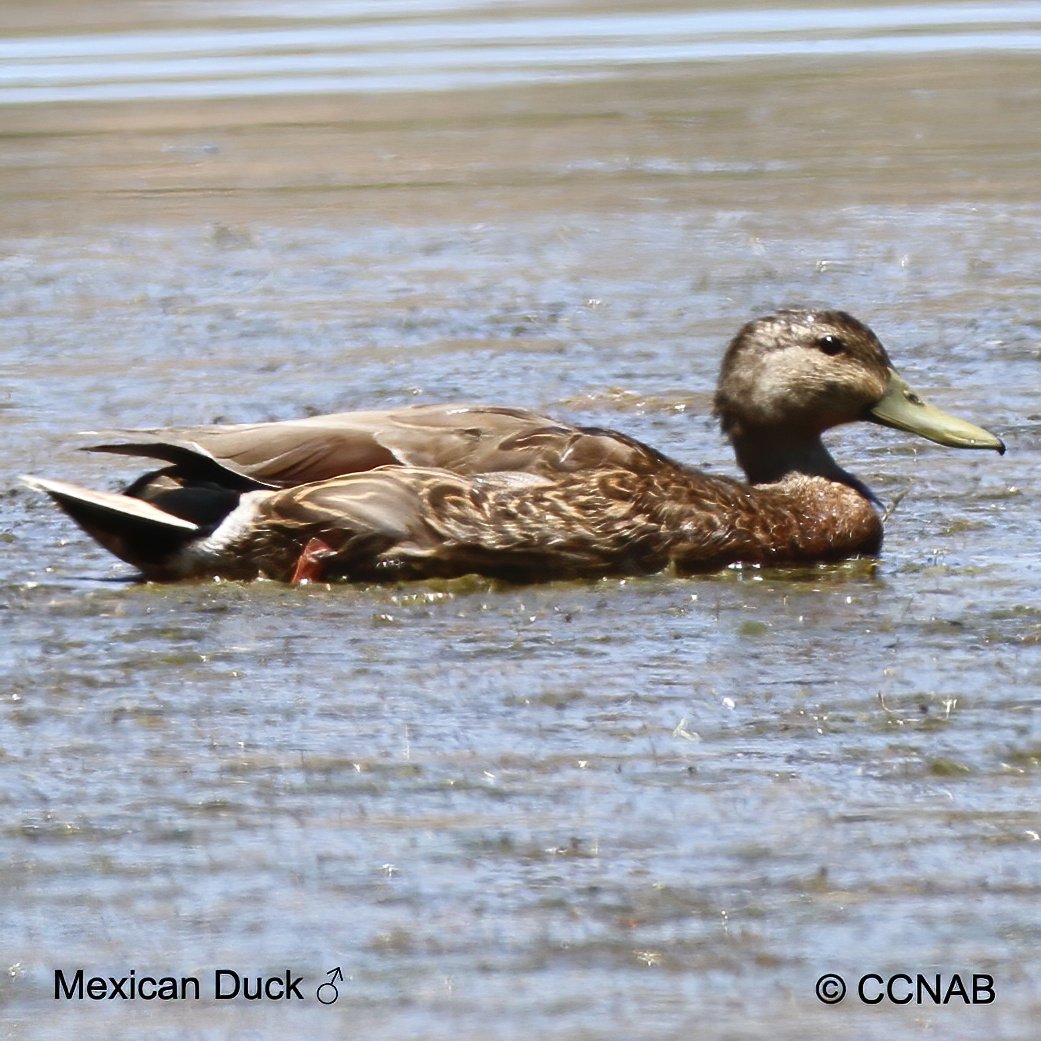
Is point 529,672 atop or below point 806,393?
below

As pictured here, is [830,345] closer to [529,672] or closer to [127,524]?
[529,672]

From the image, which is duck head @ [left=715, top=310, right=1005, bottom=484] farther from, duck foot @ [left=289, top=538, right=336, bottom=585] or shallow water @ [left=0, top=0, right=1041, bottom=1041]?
duck foot @ [left=289, top=538, right=336, bottom=585]

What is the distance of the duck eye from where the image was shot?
26.9 feet

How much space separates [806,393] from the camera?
26.9 feet

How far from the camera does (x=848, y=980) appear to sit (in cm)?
456

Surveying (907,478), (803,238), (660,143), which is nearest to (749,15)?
(660,143)

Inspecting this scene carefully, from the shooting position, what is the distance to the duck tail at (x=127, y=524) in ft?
25.1

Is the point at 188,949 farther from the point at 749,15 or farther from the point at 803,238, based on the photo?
the point at 749,15

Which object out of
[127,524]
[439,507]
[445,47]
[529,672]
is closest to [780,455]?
[439,507]

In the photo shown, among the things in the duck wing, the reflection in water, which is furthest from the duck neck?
the reflection in water

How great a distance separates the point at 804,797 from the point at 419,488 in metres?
2.46

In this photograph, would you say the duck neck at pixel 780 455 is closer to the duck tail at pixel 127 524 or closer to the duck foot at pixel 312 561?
the duck foot at pixel 312 561

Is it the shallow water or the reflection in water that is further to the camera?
the reflection in water

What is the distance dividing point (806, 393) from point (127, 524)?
2085 mm
